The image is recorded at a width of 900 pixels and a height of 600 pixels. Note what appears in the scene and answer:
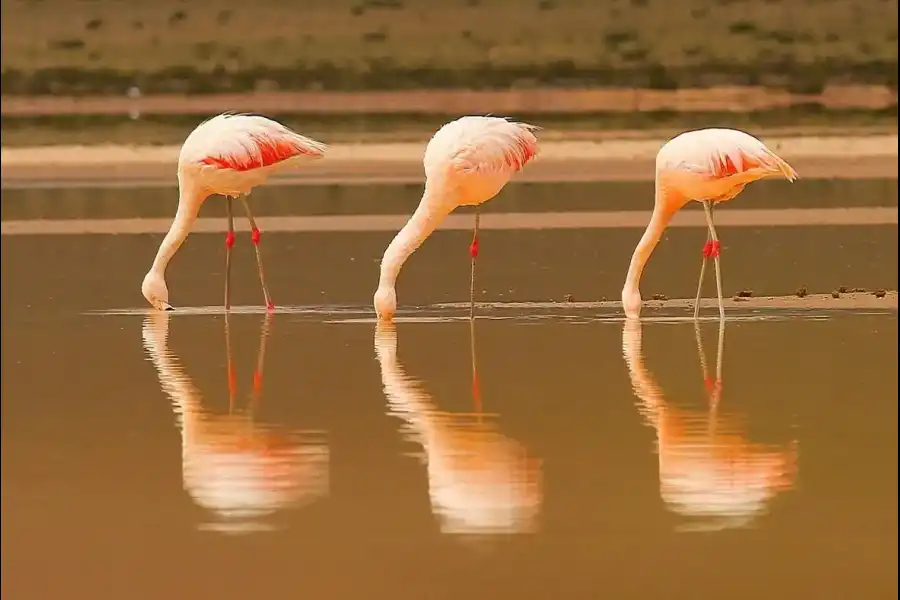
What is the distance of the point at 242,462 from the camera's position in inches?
265

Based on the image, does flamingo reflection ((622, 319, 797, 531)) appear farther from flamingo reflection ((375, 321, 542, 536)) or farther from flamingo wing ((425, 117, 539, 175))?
flamingo wing ((425, 117, 539, 175))

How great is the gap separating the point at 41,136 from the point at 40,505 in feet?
55.5

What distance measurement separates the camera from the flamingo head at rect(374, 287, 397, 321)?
938 cm

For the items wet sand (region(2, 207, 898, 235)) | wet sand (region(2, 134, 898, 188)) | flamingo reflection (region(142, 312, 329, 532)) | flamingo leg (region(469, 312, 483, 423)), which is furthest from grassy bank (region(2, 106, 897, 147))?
flamingo reflection (region(142, 312, 329, 532))

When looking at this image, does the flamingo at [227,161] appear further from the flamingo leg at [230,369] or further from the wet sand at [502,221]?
Answer: the wet sand at [502,221]

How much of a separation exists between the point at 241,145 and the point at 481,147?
48.2 inches

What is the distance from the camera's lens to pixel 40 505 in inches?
243

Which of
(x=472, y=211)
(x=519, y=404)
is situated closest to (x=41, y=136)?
(x=472, y=211)

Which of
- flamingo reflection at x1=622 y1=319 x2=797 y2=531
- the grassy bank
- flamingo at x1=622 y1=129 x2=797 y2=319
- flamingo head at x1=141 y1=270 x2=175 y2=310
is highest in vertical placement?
the grassy bank

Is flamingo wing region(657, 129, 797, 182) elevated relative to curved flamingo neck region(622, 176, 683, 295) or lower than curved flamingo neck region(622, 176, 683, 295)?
elevated

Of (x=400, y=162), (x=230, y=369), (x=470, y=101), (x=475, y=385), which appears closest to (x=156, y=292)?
(x=230, y=369)

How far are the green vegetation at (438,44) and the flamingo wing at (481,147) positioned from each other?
1635 cm

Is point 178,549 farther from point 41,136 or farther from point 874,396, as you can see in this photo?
point 41,136

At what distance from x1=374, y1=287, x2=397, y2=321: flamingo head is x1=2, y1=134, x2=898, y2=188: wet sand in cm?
837
